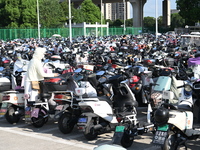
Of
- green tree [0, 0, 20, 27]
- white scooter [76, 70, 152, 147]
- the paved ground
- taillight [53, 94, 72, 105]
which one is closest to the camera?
the paved ground

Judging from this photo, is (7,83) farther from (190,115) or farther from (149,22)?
(149,22)

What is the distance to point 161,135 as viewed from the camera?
20.7 feet

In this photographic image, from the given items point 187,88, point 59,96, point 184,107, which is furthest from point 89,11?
point 184,107

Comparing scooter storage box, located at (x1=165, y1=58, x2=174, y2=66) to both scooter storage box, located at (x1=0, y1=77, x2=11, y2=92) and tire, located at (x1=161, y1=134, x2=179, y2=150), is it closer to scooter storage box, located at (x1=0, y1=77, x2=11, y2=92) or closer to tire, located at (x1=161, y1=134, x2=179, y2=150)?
scooter storage box, located at (x1=0, y1=77, x2=11, y2=92)

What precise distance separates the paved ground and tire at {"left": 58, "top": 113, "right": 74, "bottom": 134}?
5.1 inches

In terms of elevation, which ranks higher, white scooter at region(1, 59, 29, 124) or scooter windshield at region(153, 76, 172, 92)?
scooter windshield at region(153, 76, 172, 92)

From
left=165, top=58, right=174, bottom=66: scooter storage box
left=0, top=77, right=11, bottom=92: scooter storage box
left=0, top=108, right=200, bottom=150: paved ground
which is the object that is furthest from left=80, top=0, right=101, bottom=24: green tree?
left=0, top=108, right=200, bottom=150: paved ground

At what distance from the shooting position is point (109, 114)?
26.8ft

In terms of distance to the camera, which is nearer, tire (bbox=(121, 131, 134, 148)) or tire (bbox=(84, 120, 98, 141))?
tire (bbox=(121, 131, 134, 148))

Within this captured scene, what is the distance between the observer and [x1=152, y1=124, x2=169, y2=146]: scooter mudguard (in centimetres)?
628

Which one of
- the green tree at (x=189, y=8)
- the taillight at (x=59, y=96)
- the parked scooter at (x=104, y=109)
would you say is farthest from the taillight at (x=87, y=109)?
the green tree at (x=189, y=8)

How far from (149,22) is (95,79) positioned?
134 meters

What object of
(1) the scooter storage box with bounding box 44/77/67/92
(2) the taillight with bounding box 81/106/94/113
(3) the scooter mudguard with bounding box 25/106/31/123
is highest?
(1) the scooter storage box with bounding box 44/77/67/92

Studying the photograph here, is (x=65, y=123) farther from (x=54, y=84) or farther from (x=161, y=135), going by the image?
(x=161, y=135)
